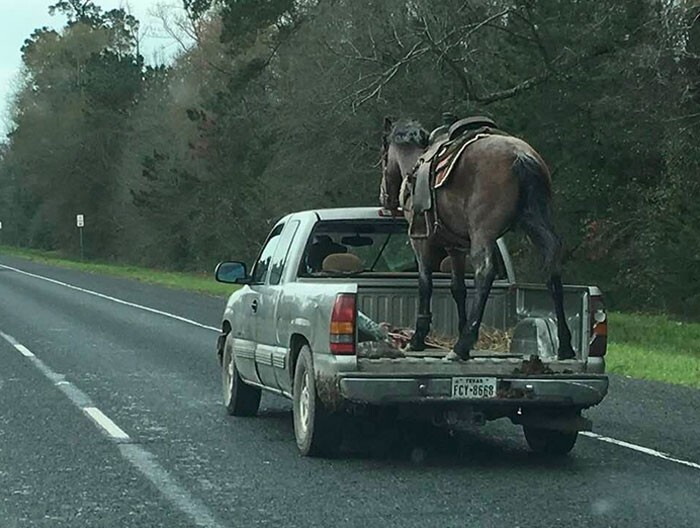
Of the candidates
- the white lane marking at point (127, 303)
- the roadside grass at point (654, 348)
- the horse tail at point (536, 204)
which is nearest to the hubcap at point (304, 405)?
the horse tail at point (536, 204)

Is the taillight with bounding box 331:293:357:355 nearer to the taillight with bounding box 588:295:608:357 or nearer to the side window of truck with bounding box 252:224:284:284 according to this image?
the taillight with bounding box 588:295:608:357

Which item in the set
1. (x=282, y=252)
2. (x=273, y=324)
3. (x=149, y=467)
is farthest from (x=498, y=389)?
(x=282, y=252)

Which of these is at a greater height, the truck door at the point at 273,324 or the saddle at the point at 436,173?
the saddle at the point at 436,173

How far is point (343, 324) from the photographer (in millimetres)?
9398

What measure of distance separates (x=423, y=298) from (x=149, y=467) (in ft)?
7.81

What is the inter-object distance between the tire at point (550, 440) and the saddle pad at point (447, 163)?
1.92 metres

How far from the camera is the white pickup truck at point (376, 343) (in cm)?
940

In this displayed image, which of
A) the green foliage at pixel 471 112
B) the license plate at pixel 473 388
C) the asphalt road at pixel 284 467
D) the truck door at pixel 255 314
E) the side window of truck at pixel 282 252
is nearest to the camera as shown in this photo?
the asphalt road at pixel 284 467

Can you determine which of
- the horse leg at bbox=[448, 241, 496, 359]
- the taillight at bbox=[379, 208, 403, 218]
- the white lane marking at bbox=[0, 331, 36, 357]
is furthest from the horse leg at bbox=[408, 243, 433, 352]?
the white lane marking at bbox=[0, 331, 36, 357]

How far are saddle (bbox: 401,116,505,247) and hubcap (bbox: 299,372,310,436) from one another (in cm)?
149

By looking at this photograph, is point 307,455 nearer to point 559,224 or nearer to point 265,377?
point 265,377

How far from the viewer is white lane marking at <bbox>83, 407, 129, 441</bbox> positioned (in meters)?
11.3

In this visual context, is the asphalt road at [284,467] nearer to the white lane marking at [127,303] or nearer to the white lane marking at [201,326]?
the white lane marking at [201,326]

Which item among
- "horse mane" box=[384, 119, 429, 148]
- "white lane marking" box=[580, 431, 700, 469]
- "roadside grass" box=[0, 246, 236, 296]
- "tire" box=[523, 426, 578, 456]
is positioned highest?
"horse mane" box=[384, 119, 429, 148]
